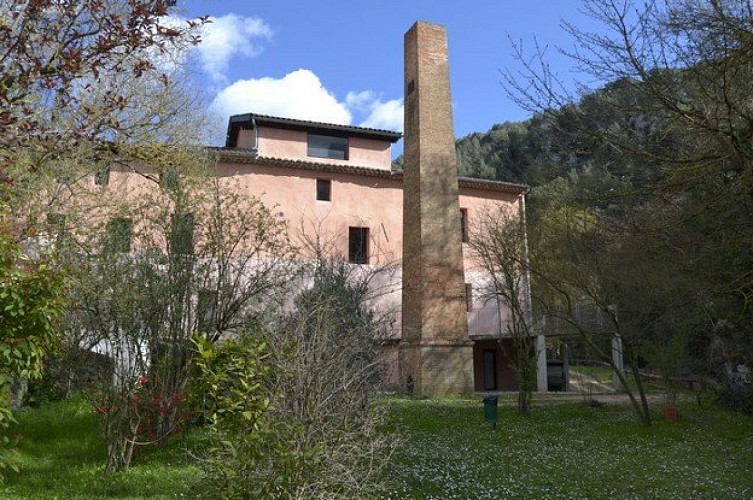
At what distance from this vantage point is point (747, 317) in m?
15.0

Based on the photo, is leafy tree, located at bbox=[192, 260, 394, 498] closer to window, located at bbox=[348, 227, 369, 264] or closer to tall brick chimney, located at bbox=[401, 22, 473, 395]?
tall brick chimney, located at bbox=[401, 22, 473, 395]

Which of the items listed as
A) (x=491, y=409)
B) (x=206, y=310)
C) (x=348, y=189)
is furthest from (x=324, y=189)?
(x=206, y=310)

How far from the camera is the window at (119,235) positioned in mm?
10055

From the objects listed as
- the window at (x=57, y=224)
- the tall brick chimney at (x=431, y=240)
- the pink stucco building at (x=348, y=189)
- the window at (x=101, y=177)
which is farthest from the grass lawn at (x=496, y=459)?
the pink stucco building at (x=348, y=189)

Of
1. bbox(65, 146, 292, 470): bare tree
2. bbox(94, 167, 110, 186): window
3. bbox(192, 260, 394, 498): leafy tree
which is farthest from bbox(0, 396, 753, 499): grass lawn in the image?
bbox(94, 167, 110, 186): window

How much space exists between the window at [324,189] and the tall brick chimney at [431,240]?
6.72 m

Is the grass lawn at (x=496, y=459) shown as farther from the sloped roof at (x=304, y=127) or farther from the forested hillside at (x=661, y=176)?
the sloped roof at (x=304, y=127)

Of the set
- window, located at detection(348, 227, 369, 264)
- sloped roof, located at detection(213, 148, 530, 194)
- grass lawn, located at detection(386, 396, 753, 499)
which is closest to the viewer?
grass lawn, located at detection(386, 396, 753, 499)

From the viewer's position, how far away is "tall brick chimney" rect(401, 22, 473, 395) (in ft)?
65.0

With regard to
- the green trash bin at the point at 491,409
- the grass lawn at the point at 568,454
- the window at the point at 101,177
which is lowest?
the grass lawn at the point at 568,454

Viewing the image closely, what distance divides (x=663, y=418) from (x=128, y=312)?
11.9 m

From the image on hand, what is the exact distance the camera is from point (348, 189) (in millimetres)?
27750

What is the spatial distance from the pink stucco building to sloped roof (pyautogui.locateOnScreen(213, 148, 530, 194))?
4cm

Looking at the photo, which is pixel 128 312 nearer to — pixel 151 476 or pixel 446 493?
pixel 151 476
